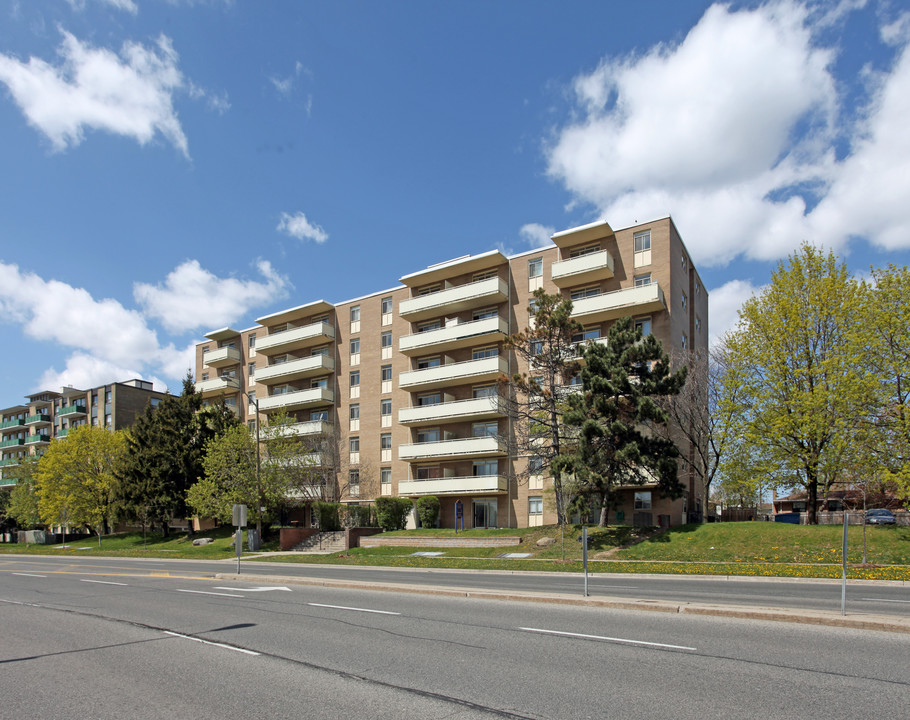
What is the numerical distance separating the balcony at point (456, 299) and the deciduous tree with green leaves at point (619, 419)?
43.8ft

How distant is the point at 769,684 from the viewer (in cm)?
667

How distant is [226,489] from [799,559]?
34579 millimetres

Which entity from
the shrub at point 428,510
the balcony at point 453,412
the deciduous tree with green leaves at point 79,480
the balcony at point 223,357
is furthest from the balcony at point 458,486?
the deciduous tree with green leaves at point 79,480

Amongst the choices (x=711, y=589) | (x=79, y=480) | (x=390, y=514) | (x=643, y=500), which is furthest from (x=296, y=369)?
(x=711, y=589)

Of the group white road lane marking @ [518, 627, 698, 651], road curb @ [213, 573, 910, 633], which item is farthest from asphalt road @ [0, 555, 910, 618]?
white road lane marking @ [518, 627, 698, 651]

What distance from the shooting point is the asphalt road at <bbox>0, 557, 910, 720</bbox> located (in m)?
6.15

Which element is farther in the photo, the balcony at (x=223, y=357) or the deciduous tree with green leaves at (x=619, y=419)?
the balcony at (x=223, y=357)

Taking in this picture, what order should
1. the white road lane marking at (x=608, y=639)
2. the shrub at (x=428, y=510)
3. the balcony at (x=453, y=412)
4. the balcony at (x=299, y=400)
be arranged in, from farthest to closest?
1. the balcony at (x=299, y=400)
2. the shrub at (x=428, y=510)
3. the balcony at (x=453, y=412)
4. the white road lane marking at (x=608, y=639)

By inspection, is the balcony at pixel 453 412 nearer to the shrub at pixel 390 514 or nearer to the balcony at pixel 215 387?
the shrub at pixel 390 514

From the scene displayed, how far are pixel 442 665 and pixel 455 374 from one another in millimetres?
36989

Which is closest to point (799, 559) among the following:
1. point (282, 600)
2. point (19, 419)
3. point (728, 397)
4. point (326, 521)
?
point (728, 397)

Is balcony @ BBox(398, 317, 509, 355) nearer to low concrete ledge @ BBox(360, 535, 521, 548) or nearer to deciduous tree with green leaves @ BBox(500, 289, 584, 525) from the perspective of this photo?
deciduous tree with green leaves @ BBox(500, 289, 584, 525)

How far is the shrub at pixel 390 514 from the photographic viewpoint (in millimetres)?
42250

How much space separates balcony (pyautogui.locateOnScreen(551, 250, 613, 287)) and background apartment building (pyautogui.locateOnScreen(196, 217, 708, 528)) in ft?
0.29
